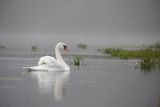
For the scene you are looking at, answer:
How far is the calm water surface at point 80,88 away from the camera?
33.8 feet

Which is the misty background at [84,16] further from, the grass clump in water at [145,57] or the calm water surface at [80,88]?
the calm water surface at [80,88]

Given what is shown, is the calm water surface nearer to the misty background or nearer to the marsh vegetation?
the marsh vegetation

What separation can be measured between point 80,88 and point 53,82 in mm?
1182

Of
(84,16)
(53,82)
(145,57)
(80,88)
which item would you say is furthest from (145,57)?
(84,16)

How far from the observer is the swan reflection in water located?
11.4m

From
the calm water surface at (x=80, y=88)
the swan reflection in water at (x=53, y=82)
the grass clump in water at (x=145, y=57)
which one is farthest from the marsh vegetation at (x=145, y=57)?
the swan reflection in water at (x=53, y=82)

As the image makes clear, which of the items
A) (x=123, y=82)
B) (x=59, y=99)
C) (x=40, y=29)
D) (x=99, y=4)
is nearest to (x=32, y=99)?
(x=59, y=99)

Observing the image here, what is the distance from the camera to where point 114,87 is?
1223cm

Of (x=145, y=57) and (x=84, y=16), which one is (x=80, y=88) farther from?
(x=84, y=16)

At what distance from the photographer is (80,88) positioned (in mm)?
12008

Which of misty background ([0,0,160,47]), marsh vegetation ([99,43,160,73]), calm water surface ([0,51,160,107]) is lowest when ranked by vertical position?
calm water surface ([0,51,160,107])

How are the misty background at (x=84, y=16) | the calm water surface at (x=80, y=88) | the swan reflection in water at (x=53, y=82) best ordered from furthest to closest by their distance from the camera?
1. the misty background at (x=84, y=16)
2. the swan reflection in water at (x=53, y=82)
3. the calm water surface at (x=80, y=88)

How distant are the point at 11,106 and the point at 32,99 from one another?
75 centimetres

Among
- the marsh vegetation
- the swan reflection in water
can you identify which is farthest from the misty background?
the swan reflection in water
